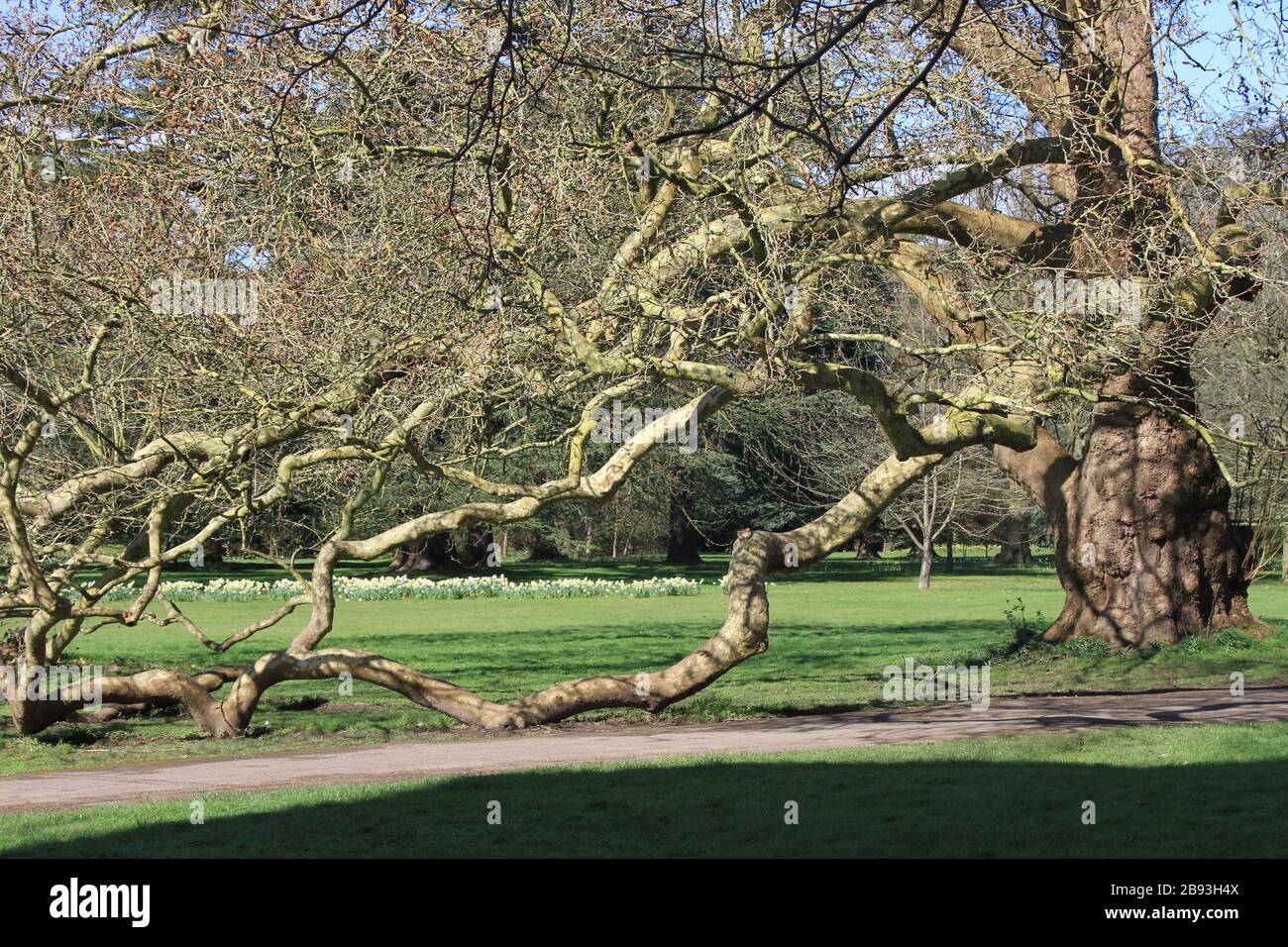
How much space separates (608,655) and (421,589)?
16057 millimetres

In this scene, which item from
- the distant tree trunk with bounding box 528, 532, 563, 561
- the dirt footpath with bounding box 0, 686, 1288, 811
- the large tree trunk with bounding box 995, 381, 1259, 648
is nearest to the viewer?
the dirt footpath with bounding box 0, 686, 1288, 811

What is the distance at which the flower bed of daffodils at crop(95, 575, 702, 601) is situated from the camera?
33.6m

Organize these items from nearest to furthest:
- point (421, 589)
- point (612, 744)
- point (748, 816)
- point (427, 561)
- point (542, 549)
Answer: point (748, 816) < point (612, 744) < point (421, 589) < point (427, 561) < point (542, 549)

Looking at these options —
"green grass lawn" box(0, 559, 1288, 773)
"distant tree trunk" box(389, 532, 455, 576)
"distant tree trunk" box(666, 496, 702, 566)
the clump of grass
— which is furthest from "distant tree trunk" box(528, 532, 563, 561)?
the clump of grass

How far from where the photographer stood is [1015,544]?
194ft

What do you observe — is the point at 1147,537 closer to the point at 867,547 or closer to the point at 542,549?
the point at 542,549

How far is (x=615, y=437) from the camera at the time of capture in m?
16.3

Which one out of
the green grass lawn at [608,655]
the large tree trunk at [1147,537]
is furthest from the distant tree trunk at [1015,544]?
the large tree trunk at [1147,537]

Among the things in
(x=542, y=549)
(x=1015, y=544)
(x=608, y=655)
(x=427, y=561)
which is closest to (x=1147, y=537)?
(x=608, y=655)

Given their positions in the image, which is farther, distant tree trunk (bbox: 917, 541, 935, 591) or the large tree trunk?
distant tree trunk (bbox: 917, 541, 935, 591)

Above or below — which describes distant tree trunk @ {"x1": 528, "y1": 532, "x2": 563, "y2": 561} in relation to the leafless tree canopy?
below

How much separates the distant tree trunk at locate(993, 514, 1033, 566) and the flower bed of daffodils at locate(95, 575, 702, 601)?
22797 millimetres

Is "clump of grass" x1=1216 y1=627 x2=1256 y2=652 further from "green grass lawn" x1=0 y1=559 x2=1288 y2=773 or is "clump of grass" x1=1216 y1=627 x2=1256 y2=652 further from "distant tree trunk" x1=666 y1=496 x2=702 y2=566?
"distant tree trunk" x1=666 y1=496 x2=702 y2=566

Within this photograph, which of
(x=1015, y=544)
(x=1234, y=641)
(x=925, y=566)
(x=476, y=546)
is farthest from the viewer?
A: (x=1015, y=544)
